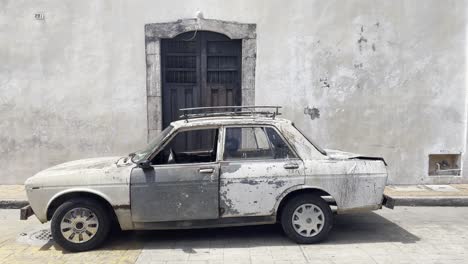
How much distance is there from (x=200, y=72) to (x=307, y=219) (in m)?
4.24

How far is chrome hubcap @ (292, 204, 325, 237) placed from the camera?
17.6ft

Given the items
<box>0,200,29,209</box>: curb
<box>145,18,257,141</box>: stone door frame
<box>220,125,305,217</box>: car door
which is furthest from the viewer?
<box>145,18,257,141</box>: stone door frame

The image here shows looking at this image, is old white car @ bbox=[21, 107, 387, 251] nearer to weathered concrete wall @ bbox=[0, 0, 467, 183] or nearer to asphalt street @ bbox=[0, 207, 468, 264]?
asphalt street @ bbox=[0, 207, 468, 264]

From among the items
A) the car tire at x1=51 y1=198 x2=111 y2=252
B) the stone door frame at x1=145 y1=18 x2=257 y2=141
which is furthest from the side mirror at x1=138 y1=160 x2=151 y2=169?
the stone door frame at x1=145 y1=18 x2=257 y2=141

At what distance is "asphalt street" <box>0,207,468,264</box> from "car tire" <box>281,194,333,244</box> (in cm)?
13

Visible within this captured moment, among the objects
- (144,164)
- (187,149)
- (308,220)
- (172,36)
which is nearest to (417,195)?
(308,220)

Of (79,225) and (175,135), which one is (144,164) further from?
(79,225)

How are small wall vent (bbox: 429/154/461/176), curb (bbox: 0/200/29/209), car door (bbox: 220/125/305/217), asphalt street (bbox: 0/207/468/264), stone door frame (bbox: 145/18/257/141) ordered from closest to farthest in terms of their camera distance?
1. asphalt street (bbox: 0/207/468/264)
2. car door (bbox: 220/125/305/217)
3. curb (bbox: 0/200/29/209)
4. stone door frame (bbox: 145/18/257/141)
5. small wall vent (bbox: 429/154/461/176)

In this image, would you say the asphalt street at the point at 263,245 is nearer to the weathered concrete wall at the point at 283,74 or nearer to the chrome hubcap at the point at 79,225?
the chrome hubcap at the point at 79,225

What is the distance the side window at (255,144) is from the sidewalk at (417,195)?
297 centimetres

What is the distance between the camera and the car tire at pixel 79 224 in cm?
517

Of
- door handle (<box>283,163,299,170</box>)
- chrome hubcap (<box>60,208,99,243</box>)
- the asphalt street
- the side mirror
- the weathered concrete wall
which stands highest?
the weathered concrete wall

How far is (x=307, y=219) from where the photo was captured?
5.39m

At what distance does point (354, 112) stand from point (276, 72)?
5.56 ft
